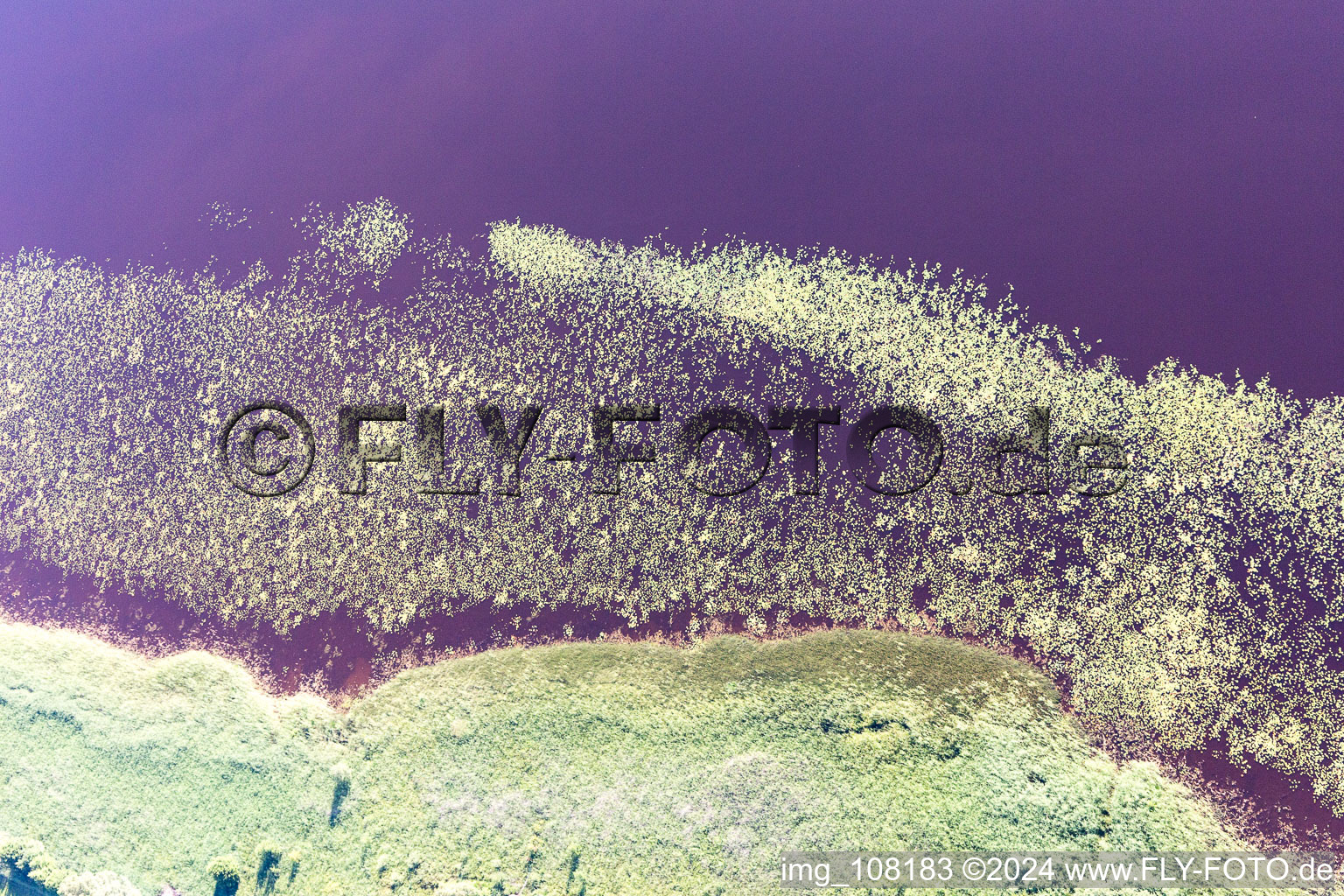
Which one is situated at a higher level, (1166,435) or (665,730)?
(1166,435)

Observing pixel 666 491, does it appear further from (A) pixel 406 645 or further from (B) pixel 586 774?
(A) pixel 406 645

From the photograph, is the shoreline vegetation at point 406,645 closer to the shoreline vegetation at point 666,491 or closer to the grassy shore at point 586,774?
the shoreline vegetation at point 666,491

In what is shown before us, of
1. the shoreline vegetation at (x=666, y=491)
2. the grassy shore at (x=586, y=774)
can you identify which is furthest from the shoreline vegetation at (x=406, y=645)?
the grassy shore at (x=586, y=774)

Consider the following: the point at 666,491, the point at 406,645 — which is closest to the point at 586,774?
the point at 406,645

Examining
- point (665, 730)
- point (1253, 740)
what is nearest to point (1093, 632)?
point (1253, 740)

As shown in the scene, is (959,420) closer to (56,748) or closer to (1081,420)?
(1081,420)

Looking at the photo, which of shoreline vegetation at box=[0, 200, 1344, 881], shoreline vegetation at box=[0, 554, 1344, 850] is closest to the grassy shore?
shoreline vegetation at box=[0, 554, 1344, 850]

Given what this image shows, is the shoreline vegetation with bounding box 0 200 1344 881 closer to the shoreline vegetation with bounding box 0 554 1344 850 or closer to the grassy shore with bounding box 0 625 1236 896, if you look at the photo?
the shoreline vegetation with bounding box 0 554 1344 850

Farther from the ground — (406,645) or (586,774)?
(406,645)
